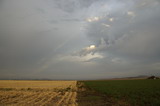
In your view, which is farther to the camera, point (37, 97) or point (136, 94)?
point (136, 94)

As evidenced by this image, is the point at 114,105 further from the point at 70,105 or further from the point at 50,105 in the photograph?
the point at 50,105

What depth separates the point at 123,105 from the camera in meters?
14.7

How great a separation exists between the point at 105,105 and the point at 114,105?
80cm

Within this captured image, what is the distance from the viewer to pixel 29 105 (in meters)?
13.8

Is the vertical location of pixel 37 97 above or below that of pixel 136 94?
above

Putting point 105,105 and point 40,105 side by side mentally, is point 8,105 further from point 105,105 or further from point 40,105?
point 105,105

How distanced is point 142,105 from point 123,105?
1614 mm

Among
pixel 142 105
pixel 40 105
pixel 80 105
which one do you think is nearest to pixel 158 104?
pixel 142 105

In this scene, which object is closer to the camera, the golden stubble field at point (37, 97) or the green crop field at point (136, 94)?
the golden stubble field at point (37, 97)

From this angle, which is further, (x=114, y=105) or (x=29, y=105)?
(x=114, y=105)

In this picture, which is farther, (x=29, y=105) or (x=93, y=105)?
(x=93, y=105)

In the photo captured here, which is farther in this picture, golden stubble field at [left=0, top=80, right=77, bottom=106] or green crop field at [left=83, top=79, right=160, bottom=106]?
green crop field at [left=83, top=79, right=160, bottom=106]

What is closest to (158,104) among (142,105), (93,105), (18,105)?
(142,105)

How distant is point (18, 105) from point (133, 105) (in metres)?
9.54
